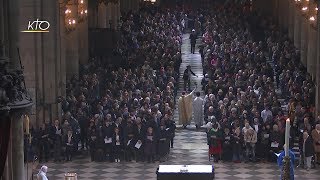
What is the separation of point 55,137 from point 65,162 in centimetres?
90

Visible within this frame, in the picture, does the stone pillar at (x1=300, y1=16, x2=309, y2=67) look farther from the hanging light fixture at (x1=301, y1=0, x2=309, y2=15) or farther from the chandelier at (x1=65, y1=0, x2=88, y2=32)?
the chandelier at (x1=65, y1=0, x2=88, y2=32)

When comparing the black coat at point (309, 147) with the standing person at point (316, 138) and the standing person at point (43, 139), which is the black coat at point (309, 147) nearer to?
the standing person at point (316, 138)

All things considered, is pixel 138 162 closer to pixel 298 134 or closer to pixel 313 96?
pixel 298 134

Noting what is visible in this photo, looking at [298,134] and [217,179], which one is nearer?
[217,179]

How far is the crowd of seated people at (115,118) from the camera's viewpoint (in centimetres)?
2991

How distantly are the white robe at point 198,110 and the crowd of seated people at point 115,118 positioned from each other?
3.08ft

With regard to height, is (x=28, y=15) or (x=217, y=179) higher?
(x=28, y=15)

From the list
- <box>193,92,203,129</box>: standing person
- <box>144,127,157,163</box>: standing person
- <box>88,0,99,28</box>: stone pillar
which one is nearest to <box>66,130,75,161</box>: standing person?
<box>144,127,157,163</box>: standing person

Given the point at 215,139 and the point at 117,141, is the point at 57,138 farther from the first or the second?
the point at 215,139

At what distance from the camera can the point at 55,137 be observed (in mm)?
30062

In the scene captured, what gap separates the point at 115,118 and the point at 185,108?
15.9 feet

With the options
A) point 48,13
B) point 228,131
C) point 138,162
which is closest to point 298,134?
point 228,131

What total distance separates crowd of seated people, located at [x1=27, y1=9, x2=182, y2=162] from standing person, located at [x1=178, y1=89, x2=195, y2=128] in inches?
20.3

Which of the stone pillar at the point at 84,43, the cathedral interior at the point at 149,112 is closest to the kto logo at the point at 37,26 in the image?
the cathedral interior at the point at 149,112
